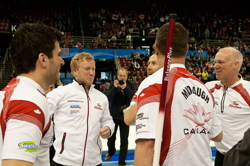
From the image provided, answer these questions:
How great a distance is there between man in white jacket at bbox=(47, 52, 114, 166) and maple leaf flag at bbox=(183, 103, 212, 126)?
1.35 meters

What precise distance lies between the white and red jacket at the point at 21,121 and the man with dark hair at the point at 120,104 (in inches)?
137

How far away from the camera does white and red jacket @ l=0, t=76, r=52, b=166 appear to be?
108cm

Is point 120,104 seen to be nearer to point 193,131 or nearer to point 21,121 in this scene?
point 193,131

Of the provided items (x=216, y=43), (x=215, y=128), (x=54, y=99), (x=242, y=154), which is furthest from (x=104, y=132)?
(x=216, y=43)

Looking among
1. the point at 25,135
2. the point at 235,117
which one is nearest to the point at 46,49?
the point at 25,135

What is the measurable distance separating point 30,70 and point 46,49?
0.16 meters

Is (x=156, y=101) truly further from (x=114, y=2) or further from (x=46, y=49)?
(x=114, y=2)

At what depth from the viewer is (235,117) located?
10.0ft

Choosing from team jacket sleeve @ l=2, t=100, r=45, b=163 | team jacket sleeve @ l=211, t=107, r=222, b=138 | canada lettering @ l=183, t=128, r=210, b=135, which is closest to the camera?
team jacket sleeve @ l=2, t=100, r=45, b=163

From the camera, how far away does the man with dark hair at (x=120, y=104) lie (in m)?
4.85

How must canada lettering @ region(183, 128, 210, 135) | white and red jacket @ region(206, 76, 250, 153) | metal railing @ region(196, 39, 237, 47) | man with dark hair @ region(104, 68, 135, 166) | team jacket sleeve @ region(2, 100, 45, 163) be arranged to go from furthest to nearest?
metal railing @ region(196, 39, 237, 47), man with dark hair @ region(104, 68, 135, 166), white and red jacket @ region(206, 76, 250, 153), canada lettering @ region(183, 128, 210, 135), team jacket sleeve @ region(2, 100, 45, 163)

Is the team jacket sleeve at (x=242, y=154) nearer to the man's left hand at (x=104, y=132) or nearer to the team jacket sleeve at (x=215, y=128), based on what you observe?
the team jacket sleeve at (x=215, y=128)

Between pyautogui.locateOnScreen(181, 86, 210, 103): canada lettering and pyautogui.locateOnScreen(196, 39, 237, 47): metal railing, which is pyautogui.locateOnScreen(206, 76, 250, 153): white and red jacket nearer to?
pyautogui.locateOnScreen(181, 86, 210, 103): canada lettering

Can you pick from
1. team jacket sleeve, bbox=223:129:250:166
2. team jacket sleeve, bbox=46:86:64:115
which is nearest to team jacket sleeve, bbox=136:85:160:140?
team jacket sleeve, bbox=223:129:250:166
